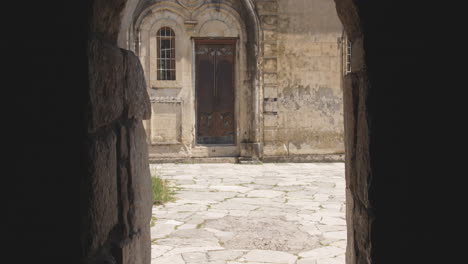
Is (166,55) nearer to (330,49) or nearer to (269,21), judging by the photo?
(269,21)

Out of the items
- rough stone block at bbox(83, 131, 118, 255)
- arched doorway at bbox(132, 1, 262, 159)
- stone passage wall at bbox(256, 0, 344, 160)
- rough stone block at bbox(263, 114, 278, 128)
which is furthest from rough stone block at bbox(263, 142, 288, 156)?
rough stone block at bbox(83, 131, 118, 255)

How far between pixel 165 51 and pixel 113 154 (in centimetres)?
907

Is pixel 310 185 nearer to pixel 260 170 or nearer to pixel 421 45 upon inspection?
pixel 260 170

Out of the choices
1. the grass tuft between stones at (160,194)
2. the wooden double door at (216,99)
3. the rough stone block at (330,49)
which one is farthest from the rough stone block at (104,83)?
the rough stone block at (330,49)

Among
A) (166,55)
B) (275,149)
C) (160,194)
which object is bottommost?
(160,194)

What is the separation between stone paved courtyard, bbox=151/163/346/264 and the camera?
142 inches

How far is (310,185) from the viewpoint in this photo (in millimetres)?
7289

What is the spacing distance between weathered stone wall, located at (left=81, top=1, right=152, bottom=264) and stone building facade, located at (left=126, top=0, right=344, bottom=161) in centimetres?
829

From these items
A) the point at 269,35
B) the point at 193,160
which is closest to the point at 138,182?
the point at 193,160

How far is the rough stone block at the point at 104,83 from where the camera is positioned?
4.75 feet

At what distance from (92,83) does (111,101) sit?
255mm

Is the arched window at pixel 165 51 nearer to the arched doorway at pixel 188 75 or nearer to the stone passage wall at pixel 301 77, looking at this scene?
the arched doorway at pixel 188 75

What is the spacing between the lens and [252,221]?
470 centimetres

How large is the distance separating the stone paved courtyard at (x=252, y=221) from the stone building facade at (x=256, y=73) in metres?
2.44
